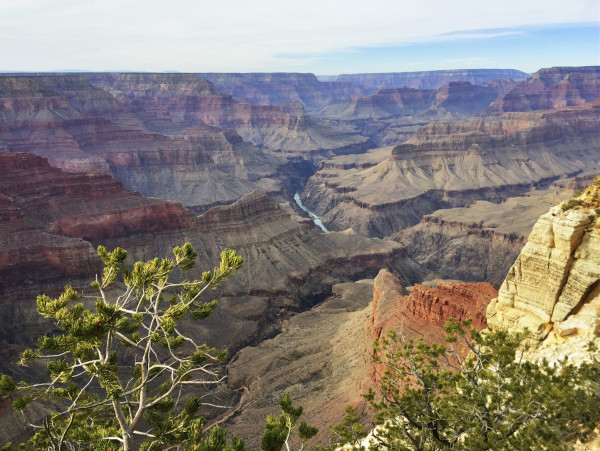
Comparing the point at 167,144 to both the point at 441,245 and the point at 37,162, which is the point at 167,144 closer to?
the point at 37,162

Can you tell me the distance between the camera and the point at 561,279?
23.9 m

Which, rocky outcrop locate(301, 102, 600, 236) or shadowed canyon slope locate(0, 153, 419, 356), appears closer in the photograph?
shadowed canyon slope locate(0, 153, 419, 356)

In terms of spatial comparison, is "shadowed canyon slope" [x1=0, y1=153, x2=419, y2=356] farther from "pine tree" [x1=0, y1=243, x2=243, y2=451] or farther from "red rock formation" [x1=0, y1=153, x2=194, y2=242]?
"pine tree" [x1=0, y1=243, x2=243, y2=451]

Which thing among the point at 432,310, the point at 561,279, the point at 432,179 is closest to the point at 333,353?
the point at 432,310

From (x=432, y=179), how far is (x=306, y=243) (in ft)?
283

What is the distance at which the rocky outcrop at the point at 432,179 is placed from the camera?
14888 cm

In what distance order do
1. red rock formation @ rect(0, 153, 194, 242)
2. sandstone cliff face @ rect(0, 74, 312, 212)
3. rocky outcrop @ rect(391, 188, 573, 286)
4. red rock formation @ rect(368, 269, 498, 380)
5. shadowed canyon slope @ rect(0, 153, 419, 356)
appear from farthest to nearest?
sandstone cliff face @ rect(0, 74, 312, 212)
rocky outcrop @ rect(391, 188, 573, 286)
red rock formation @ rect(0, 153, 194, 242)
shadowed canyon slope @ rect(0, 153, 419, 356)
red rock formation @ rect(368, 269, 498, 380)

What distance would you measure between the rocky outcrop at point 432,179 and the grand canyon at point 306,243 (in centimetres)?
69

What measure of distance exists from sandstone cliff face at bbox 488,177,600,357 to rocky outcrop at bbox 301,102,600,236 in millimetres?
112799

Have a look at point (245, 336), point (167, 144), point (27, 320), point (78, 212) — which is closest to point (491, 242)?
point (245, 336)

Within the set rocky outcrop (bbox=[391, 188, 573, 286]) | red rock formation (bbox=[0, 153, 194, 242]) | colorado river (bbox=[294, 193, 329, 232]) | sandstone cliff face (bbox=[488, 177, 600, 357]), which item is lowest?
colorado river (bbox=[294, 193, 329, 232])

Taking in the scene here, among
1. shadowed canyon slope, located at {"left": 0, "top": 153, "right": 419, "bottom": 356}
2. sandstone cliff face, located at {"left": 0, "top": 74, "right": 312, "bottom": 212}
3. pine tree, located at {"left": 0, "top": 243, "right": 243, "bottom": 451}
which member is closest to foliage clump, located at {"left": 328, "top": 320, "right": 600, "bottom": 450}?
pine tree, located at {"left": 0, "top": 243, "right": 243, "bottom": 451}

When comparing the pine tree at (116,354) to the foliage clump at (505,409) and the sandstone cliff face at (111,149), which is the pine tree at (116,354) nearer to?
the foliage clump at (505,409)

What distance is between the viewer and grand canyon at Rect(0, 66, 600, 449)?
85.3 feet
